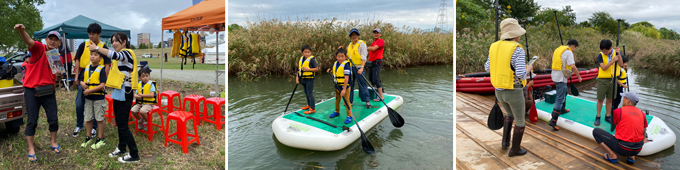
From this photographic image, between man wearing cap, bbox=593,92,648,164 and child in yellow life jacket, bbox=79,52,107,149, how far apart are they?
5.68m

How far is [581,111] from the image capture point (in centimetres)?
538

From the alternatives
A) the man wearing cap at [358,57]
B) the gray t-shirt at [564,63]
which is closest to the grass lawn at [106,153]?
the man wearing cap at [358,57]

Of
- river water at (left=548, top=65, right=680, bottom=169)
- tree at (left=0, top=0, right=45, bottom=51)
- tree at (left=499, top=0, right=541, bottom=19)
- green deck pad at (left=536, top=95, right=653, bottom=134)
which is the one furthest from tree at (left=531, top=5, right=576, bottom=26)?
tree at (left=0, top=0, right=45, bottom=51)

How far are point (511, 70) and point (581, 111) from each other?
3149 millimetres

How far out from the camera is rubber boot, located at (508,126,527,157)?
338 centimetres

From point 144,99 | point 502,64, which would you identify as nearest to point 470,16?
point 502,64

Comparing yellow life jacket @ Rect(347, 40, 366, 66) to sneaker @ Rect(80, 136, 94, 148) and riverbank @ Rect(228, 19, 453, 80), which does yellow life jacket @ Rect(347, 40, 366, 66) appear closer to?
sneaker @ Rect(80, 136, 94, 148)

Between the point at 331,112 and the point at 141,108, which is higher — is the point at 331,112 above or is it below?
below

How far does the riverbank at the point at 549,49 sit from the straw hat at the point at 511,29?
317 inches

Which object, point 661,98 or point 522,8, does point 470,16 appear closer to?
point 661,98

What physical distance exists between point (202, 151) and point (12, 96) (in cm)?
230

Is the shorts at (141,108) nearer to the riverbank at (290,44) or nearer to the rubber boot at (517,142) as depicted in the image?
the rubber boot at (517,142)

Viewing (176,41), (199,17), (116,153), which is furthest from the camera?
(176,41)

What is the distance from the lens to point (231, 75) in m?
11.6
